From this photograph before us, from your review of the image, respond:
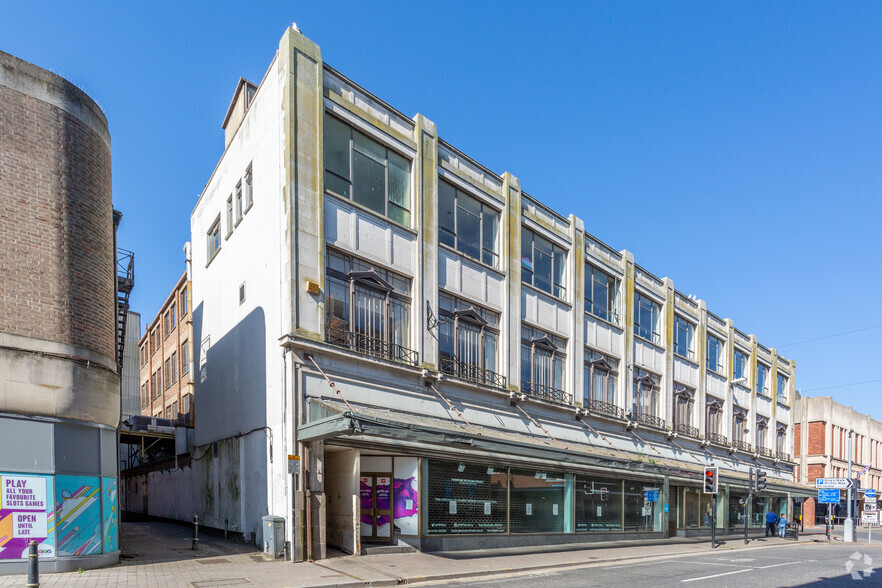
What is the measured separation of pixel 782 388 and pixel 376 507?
138 feet

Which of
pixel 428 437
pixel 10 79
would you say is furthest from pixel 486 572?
pixel 10 79

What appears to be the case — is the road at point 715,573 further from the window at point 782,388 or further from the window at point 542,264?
the window at point 782,388

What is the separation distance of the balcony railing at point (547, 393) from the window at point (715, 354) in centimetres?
1701

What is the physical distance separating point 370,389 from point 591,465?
914 centimetres

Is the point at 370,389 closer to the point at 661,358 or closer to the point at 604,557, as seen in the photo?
the point at 604,557

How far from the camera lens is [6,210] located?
46.5 ft

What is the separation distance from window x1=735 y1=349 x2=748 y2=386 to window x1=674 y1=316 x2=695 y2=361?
23.4 ft

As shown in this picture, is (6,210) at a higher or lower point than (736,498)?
higher

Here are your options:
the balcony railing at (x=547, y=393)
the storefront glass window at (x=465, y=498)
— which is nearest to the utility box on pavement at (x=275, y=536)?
the storefront glass window at (x=465, y=498)

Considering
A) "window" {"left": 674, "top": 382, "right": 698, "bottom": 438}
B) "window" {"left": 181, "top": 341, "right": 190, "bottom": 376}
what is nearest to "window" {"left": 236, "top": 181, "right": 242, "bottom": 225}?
A: "window" {"left": 181, "top": 341, "right": 190, "bottom": 376}

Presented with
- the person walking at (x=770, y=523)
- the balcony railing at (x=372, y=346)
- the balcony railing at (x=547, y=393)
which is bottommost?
the person walking at (x=770, y=523)

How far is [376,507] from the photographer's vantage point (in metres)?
18.8

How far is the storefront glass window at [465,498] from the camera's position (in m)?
19.2

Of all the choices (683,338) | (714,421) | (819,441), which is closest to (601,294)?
(683,338)
